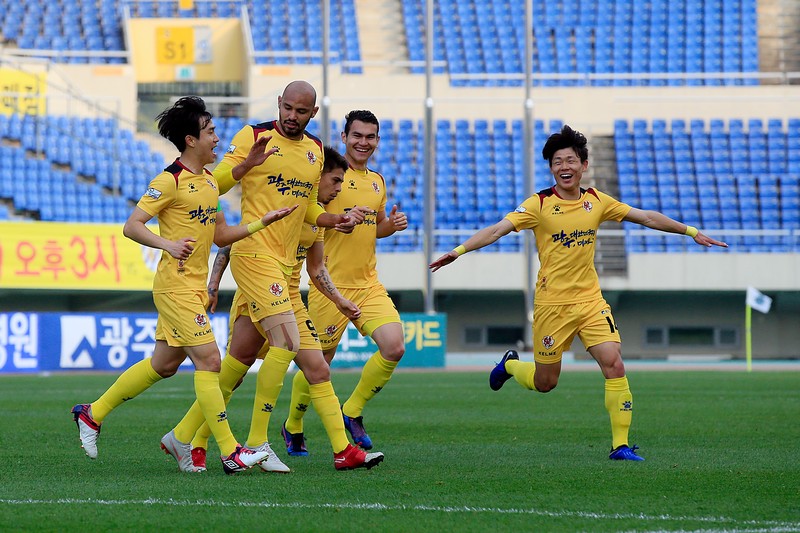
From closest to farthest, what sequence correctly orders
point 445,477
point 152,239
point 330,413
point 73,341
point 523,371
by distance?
point 152,239 < point 445,477 < point 330,413 < point 523,371 < point 73,341

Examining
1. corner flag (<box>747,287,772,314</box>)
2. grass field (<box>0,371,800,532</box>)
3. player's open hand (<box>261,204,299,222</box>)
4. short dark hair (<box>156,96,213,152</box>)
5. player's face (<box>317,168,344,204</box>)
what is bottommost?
corner flag (<box>747,287,772,314</box>)

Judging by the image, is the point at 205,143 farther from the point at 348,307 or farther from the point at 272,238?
the point at 348,307

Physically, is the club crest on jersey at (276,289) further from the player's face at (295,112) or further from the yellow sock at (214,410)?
the player's face at (295,112)

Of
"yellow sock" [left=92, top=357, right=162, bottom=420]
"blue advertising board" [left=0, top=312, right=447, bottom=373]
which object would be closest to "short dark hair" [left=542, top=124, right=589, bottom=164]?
"yellow sock" [left=92, top=357, right=162, bottom=420]

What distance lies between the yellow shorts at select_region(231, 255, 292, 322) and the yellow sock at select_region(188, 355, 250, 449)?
17.9 inches

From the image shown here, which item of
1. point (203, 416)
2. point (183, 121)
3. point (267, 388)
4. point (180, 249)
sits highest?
point (183, 121)

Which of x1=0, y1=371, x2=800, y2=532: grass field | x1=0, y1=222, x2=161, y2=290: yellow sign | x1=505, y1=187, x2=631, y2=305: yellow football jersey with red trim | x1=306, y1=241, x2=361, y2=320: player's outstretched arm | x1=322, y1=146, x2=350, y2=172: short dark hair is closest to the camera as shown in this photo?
x1=0, y1=371, x2=800, y2=532: grass field

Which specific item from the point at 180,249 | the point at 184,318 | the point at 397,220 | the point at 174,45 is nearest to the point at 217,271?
the point at 184,318

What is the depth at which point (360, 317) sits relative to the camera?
902 centimetres

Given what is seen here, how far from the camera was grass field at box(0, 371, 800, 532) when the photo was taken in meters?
5.43

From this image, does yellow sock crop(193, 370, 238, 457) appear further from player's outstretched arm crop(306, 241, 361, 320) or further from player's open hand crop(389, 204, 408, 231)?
player's open hand crop(389, 204, 408, 231)

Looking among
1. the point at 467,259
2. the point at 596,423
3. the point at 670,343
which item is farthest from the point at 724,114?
the point at 596,423

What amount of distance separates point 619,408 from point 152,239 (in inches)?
137

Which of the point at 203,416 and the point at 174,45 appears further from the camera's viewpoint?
the point at 174,45
